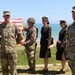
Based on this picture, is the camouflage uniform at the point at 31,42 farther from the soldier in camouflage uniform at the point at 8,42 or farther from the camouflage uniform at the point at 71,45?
the camouflage uniform at the point at 71,45

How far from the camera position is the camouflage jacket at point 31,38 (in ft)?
34.2

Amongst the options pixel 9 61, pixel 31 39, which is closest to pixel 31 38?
pixel 31 39

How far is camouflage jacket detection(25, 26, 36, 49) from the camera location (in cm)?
1042

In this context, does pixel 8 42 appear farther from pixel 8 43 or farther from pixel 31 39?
pixel 31 39

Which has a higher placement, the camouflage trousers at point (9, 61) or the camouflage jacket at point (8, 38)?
Result: the camouflage jacket at point (8, 38)

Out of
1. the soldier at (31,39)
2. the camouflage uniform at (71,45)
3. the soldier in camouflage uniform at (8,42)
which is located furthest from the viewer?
the soldier at (31,39)

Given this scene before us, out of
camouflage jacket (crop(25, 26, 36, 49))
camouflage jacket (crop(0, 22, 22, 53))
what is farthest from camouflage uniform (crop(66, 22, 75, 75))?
camouflage jacket (crop(25, 26, 36, 49))

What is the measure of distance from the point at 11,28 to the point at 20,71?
2.63 metres

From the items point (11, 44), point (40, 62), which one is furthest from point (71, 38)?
point (40, 62)

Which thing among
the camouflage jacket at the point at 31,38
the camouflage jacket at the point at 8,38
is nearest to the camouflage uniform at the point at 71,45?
the camouflage jacket at the point at 8,38

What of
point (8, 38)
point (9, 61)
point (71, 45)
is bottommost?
point (9, 61)

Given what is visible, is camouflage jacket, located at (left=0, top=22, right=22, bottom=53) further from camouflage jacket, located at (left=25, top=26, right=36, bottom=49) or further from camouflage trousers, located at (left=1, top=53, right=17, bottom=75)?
camouflage jacket, located at (left=25, top=26, right=36, bottom=49)

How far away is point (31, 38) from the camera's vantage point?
10422 millimetres

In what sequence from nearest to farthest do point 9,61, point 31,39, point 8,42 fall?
1. point 8,42
2. point 9,61
3. point 31,39
